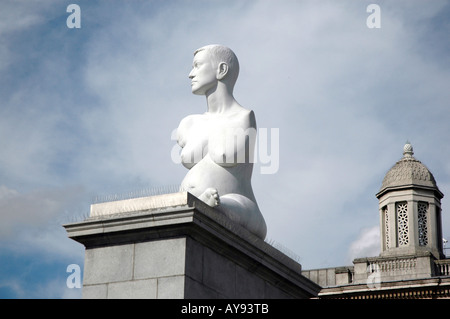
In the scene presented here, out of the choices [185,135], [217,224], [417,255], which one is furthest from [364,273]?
[217,224]

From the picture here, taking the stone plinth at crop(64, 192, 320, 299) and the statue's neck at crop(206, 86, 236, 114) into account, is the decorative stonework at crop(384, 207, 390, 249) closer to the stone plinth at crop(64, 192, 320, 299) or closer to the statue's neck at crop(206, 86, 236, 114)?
the statue's neck at crop(206, 86, 236, 114)

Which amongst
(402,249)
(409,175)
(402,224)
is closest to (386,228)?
(402,224)

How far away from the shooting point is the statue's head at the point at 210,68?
1758cm

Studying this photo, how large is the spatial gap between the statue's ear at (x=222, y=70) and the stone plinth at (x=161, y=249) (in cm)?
326

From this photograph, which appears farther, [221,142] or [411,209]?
[411,209]

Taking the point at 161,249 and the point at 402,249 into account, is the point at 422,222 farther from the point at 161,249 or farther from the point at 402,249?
the point at 161,249

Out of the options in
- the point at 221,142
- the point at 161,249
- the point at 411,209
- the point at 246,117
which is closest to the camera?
the point at 161,249

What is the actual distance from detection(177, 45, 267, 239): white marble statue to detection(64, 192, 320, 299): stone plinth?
724mm

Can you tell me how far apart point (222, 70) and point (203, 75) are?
0.34m

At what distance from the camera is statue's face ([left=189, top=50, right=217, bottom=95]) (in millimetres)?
17562

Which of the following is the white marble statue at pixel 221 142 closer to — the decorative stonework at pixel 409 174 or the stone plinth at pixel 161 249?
the stone plinth at pixel 161 249

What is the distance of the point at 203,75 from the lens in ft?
57.6

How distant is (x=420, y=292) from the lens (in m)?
35.9

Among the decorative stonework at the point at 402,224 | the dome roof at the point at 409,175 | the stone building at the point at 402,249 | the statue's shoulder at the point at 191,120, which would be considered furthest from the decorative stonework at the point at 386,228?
the statue's shoulder at the point at 191,120
